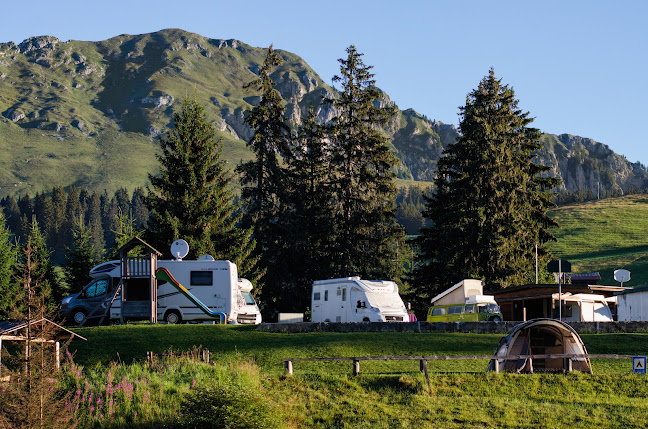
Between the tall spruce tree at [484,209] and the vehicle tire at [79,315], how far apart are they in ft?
79.0

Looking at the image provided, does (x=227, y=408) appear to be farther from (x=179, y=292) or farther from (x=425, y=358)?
(x=179, y=292)

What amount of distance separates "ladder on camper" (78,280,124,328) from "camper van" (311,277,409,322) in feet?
32.1

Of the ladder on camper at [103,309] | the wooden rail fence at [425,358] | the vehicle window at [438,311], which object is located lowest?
the wooden rail fence at [425,358]

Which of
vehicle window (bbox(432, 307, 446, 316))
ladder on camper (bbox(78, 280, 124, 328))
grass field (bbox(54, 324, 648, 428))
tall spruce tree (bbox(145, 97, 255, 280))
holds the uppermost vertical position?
tall spruce tree (bbox(145, 97, 255, 280))

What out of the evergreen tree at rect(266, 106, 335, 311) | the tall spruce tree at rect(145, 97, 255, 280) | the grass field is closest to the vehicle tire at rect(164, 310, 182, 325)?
the grass field

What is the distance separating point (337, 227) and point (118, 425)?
1431 inches

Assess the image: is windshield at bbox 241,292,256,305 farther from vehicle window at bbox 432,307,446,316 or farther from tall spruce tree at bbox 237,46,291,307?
tall spruce tree at bbox 237,46,291,307

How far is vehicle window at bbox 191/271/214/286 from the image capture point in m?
35.4

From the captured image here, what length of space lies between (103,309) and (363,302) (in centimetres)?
1157

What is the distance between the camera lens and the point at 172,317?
3544 centimetres

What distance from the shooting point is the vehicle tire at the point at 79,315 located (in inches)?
1368

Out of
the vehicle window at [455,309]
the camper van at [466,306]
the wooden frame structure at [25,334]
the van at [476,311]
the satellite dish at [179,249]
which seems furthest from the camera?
the vehicle window at [455,309]

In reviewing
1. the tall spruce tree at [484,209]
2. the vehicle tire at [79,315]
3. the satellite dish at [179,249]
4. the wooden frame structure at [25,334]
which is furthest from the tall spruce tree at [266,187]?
the wooden frame structure at [25,334]

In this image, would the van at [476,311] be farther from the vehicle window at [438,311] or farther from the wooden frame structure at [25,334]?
the wooden frame structure at [25,334]
